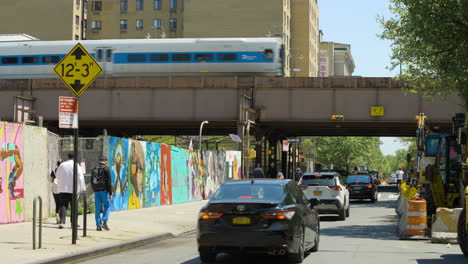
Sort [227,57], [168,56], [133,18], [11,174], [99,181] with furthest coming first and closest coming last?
[133,18] < [168,56] < [227,57] < [11,174] < [99,181]

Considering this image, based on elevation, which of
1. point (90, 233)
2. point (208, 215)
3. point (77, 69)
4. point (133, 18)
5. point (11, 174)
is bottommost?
point (90, 233)

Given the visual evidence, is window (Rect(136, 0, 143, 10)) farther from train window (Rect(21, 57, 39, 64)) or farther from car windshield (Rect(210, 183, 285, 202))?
car windshield (Rect(210, 183, 285, 202))

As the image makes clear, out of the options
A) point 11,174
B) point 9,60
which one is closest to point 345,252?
point 11,174

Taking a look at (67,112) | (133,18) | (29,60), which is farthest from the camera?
(133,18)

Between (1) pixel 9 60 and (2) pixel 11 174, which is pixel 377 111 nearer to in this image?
(1) pixel 9 60

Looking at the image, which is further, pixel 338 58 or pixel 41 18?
pixel 338 58

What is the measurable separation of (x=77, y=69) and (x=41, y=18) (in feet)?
306

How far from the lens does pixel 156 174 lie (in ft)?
97.6

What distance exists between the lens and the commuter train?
46250 mm

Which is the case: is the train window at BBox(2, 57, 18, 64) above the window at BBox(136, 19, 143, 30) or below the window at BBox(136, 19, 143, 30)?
below

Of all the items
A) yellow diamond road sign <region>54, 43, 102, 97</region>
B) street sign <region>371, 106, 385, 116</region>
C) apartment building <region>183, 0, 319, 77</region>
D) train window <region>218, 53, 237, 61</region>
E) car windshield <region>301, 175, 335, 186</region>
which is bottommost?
car windshield <region>301, 175, 335, 186</region>

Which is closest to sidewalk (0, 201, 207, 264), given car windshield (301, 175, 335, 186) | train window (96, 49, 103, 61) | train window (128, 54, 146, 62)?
car windshield (301, 175, 335, 186)

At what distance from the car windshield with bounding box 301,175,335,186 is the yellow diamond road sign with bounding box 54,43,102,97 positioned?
1153cm

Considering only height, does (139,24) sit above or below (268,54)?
above
